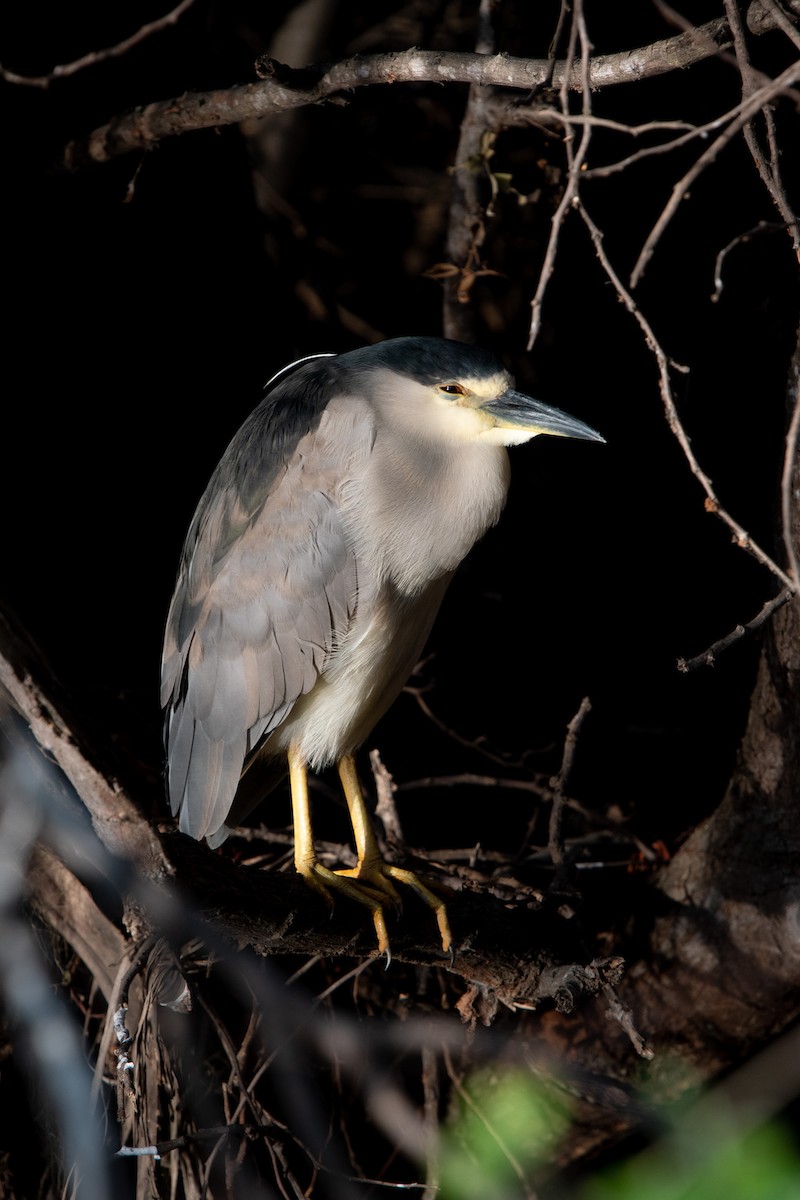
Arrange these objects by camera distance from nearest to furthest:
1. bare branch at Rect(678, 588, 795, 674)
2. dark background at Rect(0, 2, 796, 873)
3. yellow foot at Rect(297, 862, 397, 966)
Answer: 1. bare branch at Rect(678, 588, 795, 674)
2. yellow foot at Rect(297, 862, 397, 966)
3. dark background at Rect(0, 2, 796, 873)

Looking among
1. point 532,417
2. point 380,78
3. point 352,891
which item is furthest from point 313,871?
point 380,78

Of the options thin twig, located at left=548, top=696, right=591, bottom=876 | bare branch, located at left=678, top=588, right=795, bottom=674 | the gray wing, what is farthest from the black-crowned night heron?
bare branch, located at left=678, top=588, right=795, bottom=674

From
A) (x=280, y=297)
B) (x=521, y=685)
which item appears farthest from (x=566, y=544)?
(x=280, y=297)

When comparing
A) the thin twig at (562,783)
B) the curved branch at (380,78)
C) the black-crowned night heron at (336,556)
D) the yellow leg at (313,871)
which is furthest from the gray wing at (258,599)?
the curved branch at (380,78)

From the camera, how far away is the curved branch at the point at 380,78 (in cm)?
169

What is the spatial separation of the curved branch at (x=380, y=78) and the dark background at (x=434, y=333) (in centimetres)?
10

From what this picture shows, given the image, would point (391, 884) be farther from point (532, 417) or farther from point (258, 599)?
point (532, 417)

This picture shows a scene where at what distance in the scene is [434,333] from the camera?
3215 millimetres

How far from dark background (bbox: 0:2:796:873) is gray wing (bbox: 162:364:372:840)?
0.47 metres

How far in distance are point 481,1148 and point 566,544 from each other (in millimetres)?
1578

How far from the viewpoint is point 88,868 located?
1.96 m

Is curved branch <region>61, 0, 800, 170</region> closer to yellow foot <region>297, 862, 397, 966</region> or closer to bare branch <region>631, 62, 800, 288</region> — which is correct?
bare branch <region>631, 62, 800, 288</region>

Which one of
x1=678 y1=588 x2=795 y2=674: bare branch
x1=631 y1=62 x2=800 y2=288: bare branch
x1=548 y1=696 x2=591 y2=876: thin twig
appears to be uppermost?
x1=631 y1=62 x2=800 y2=288: bare branch

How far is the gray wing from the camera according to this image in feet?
6.82
